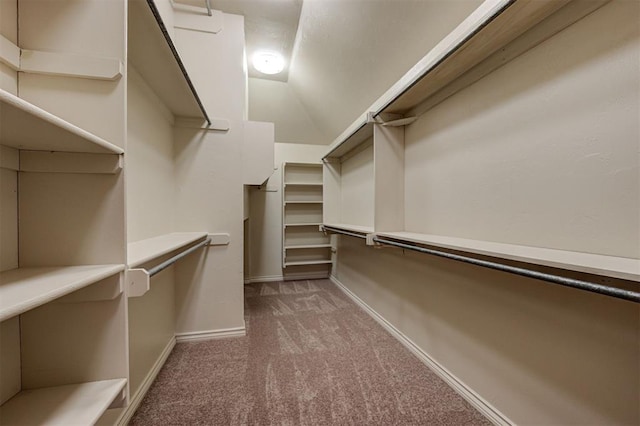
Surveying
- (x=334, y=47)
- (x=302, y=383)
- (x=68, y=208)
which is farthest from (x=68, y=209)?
(x=334, y=47)

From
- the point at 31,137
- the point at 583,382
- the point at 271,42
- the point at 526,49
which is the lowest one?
the point at 583,382

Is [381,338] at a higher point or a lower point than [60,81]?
lower

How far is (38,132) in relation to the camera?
0.64m

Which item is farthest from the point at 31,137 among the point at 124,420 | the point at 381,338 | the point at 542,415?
the point at 381,338

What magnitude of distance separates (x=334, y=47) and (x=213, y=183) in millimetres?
1646

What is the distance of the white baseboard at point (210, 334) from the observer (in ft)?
6.71

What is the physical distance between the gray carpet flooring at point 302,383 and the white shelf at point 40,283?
1.00 m

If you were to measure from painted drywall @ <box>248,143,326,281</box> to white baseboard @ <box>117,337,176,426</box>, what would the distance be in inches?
75.4

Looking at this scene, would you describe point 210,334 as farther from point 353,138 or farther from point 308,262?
point 353,138

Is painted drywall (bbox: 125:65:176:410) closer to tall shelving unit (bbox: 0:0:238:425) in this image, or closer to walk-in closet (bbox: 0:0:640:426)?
walk-in closet (bbox: 0:0:640:426)

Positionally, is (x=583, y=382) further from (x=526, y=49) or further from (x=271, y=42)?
(x=271, y=42)

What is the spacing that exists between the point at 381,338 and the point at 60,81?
93.1 inches

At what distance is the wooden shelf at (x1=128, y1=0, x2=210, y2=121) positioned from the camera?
1031 mm

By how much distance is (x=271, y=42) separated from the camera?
278cm
